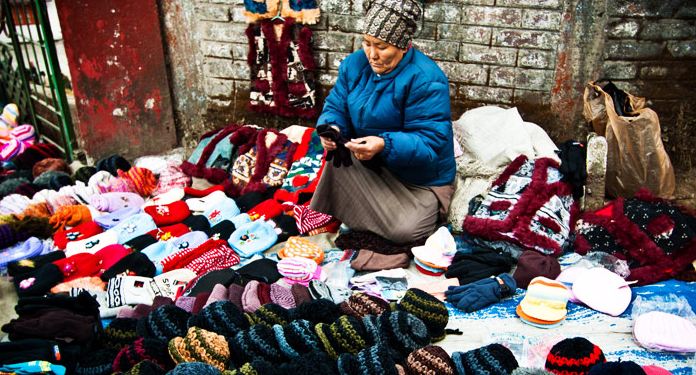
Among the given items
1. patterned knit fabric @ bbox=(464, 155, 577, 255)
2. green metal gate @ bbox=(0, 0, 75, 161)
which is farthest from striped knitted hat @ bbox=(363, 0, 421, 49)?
green metal gate @ bbox=(0, 0, 75, 161)

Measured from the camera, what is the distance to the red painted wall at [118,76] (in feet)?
15.3

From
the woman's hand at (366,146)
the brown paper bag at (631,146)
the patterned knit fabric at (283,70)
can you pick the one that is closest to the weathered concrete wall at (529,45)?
the patterned knit fabric at (283,70)

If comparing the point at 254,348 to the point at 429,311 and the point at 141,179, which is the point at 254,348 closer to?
the point at 429,311

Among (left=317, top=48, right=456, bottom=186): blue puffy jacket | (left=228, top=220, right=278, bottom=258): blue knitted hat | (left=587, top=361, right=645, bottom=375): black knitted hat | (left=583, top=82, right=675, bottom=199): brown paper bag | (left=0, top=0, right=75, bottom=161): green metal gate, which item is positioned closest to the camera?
(left=587, top=361, right=645, bottom=375): black knitted hat

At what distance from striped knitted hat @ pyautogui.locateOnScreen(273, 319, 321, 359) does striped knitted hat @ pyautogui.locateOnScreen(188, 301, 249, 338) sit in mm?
194

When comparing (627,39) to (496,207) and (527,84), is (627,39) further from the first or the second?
(496,207)

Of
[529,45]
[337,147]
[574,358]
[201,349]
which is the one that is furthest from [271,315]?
[529,45]

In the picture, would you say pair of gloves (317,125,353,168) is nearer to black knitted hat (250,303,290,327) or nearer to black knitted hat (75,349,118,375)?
black knitted hat (250,303,290,327)

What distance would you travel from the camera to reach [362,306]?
9.14ft

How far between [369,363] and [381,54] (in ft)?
5.59

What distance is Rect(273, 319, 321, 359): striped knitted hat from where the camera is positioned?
253 centimetres

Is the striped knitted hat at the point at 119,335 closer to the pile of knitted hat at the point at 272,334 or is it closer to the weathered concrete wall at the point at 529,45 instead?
the pile of knitted hat at the point at 272,334

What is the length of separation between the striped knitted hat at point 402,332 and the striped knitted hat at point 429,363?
11 cm

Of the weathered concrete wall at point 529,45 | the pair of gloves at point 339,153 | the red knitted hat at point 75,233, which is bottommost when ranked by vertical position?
the red knitted hat at point 75,233
